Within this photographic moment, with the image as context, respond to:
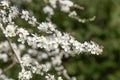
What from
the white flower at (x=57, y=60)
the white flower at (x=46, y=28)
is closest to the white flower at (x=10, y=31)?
the white flower at (x=46, y=28)

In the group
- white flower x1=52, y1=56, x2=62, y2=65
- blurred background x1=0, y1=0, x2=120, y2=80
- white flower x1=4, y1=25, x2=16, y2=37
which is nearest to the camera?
white flower x1=4, y1=25, x2=16, y2=37

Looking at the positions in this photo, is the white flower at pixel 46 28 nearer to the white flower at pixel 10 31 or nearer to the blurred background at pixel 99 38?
the white flower at pixel 10 31

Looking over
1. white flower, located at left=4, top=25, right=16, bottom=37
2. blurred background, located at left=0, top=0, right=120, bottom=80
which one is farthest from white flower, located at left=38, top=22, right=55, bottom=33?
blurred background, located at left=0, top=0, right=120, bottom=80

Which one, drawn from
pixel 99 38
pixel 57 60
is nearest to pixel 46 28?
pixel 57 60

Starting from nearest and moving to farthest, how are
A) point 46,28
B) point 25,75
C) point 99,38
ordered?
point 25,75, point 46,28, point 99,38

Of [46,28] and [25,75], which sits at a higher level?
[46,28]

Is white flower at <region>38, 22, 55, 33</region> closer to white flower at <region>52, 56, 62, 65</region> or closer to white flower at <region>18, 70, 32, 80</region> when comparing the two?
white flower at <region>18, 70, 32, 80</region>

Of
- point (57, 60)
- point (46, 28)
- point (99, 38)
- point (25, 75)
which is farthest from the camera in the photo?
point (99, 38)

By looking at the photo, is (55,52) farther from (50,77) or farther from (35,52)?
(50,77)

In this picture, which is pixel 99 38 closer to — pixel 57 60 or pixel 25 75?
pixel 57 60
